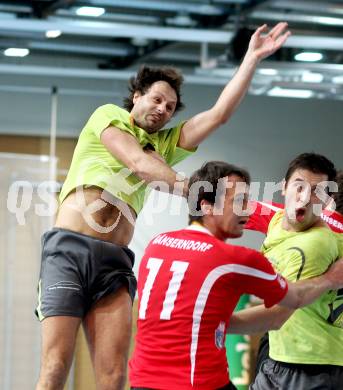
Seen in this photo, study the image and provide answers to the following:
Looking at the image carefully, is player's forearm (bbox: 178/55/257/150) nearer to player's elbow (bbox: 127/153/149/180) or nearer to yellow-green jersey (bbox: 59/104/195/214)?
yellow-green jersey (bbox: 59/104/195/214)

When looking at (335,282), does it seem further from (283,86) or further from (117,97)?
(117,97)

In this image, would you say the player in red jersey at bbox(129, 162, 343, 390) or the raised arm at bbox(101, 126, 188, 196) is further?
the raised arm at bbox(101, 126, 188, 196)

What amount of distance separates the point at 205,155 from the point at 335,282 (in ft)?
15.4

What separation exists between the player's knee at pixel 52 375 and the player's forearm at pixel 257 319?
24.6 inches

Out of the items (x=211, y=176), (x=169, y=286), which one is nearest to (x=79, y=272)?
(x=169, y=286)

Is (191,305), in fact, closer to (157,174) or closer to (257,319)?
(257,319)

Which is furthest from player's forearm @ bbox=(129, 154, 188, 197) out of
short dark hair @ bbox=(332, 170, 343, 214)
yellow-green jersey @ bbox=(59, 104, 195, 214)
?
short dark hair @ bbox=(332, 170, 343, 214)

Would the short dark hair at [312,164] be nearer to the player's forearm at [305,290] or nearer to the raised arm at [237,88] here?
the raised arm at [237,88]

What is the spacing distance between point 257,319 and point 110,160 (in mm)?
823

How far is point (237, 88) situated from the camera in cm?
373

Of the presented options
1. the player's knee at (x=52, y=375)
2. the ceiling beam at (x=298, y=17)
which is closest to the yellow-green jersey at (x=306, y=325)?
the player's knee at (x=52, y=375)

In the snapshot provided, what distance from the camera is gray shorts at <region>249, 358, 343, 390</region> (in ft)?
12.4

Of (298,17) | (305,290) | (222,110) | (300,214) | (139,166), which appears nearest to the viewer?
(305,290)

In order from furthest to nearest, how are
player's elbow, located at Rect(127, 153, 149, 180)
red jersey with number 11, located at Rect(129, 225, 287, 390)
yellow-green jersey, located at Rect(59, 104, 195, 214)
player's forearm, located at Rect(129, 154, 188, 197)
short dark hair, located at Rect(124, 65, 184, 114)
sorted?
short dark hair, located at Rect(124, 65, 184, 114) → yellow-green jersey, located at Rect(59, 104, 195, 214) → player's elbow, located at Rect(127, 153, 149, 180) → player's forearm, located at Rect(129, 154, 188, 197) → red jersey with number 11, located at Rect(129, 225, 287, 390)
